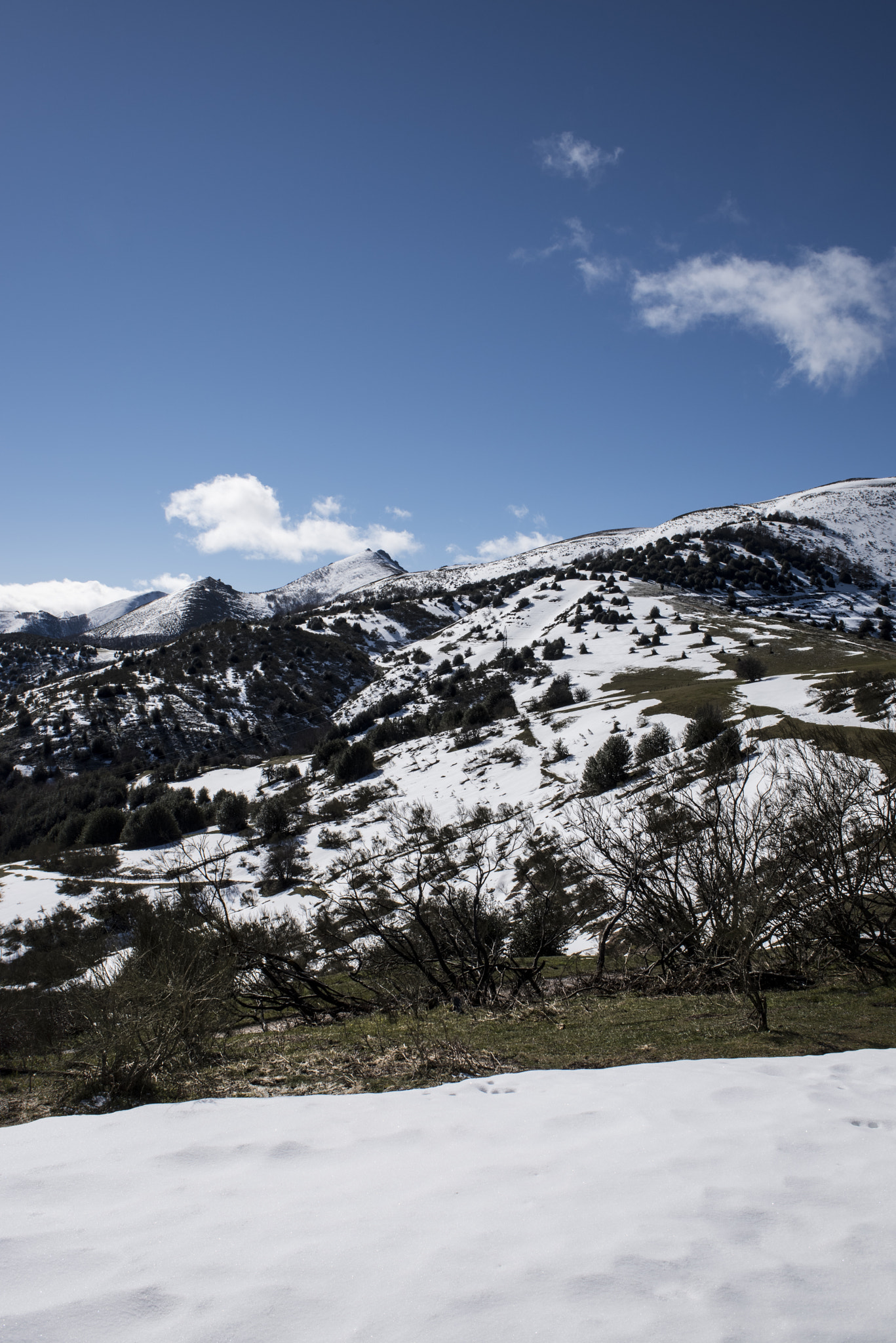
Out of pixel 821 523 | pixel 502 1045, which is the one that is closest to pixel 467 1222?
pixel 502 1045

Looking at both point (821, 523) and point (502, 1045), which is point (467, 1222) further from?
point (821, 523)

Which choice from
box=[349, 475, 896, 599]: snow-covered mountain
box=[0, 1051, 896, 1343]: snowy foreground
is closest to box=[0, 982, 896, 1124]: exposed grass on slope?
box=[0, 1051, 896, 1343]: snowy foreground

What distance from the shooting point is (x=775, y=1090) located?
5695 millimetres

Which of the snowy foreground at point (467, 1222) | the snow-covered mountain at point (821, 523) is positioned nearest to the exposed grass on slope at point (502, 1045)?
the snowy foreground at point (467, 1222)

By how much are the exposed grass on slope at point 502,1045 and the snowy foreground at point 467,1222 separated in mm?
1644

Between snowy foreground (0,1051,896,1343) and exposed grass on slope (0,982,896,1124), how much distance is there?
1644 millimetres

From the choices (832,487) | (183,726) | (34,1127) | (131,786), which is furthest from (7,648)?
(832,487)

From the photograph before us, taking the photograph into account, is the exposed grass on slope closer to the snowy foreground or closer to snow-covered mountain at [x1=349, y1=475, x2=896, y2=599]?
the snowy foreground

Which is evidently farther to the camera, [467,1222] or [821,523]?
[821,523]

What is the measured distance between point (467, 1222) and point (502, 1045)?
575 cm

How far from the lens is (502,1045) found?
8.60 metres

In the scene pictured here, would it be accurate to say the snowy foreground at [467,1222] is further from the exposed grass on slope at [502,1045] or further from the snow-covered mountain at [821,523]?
the snow-covered mountain at [821,523]

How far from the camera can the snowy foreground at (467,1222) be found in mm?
2564

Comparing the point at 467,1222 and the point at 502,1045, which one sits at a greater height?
the point at 467,1222
